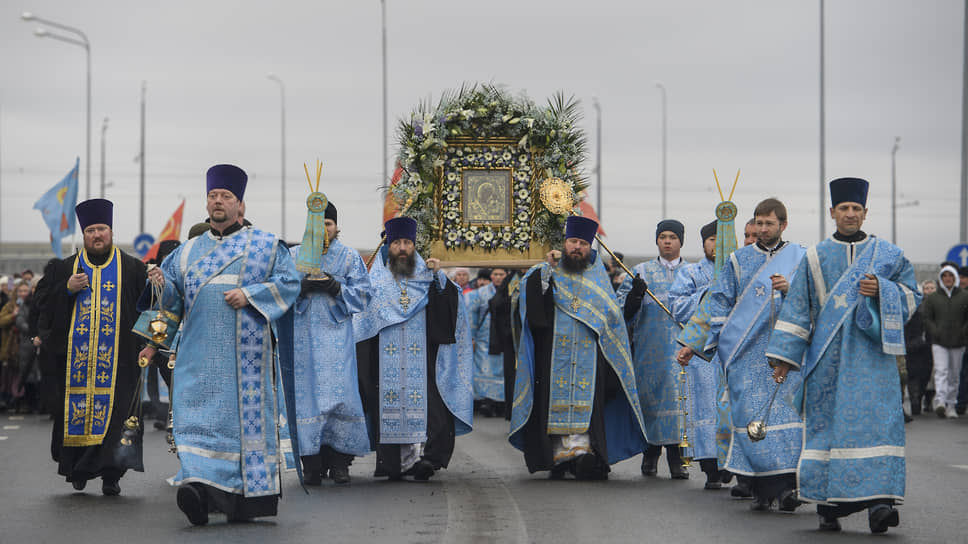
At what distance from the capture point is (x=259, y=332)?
9422 millimetres

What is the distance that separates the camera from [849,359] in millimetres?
8953

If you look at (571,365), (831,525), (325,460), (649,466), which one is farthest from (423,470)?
(831,525)

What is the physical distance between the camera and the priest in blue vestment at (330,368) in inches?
476

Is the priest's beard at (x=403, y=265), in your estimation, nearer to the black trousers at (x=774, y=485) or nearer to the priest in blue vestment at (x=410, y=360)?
the priest in blue vestment at (x=410, y=360)

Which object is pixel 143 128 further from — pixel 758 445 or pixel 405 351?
pixel 758 445

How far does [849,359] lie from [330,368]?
4.91m

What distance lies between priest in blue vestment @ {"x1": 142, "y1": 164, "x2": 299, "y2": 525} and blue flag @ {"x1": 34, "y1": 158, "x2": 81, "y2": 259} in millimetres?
20143

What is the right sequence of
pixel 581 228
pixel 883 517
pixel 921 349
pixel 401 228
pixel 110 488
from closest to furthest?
pixel 883 517, pixel 110 488, pixel 581 228, pixel 401 228, pixel 921 349

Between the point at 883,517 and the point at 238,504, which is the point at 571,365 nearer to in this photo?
the point at 238,504

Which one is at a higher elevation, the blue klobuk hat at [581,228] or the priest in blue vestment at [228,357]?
the blue klobuk hat at [581,228]

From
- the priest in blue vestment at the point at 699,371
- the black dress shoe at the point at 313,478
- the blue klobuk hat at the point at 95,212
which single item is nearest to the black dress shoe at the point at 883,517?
the priest in blue vestment at the point at 699,371

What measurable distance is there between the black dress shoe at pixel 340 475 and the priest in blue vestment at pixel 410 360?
38cm

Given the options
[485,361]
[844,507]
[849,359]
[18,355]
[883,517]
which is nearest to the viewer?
[883,517]

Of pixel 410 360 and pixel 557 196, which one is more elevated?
pixel 557 196
